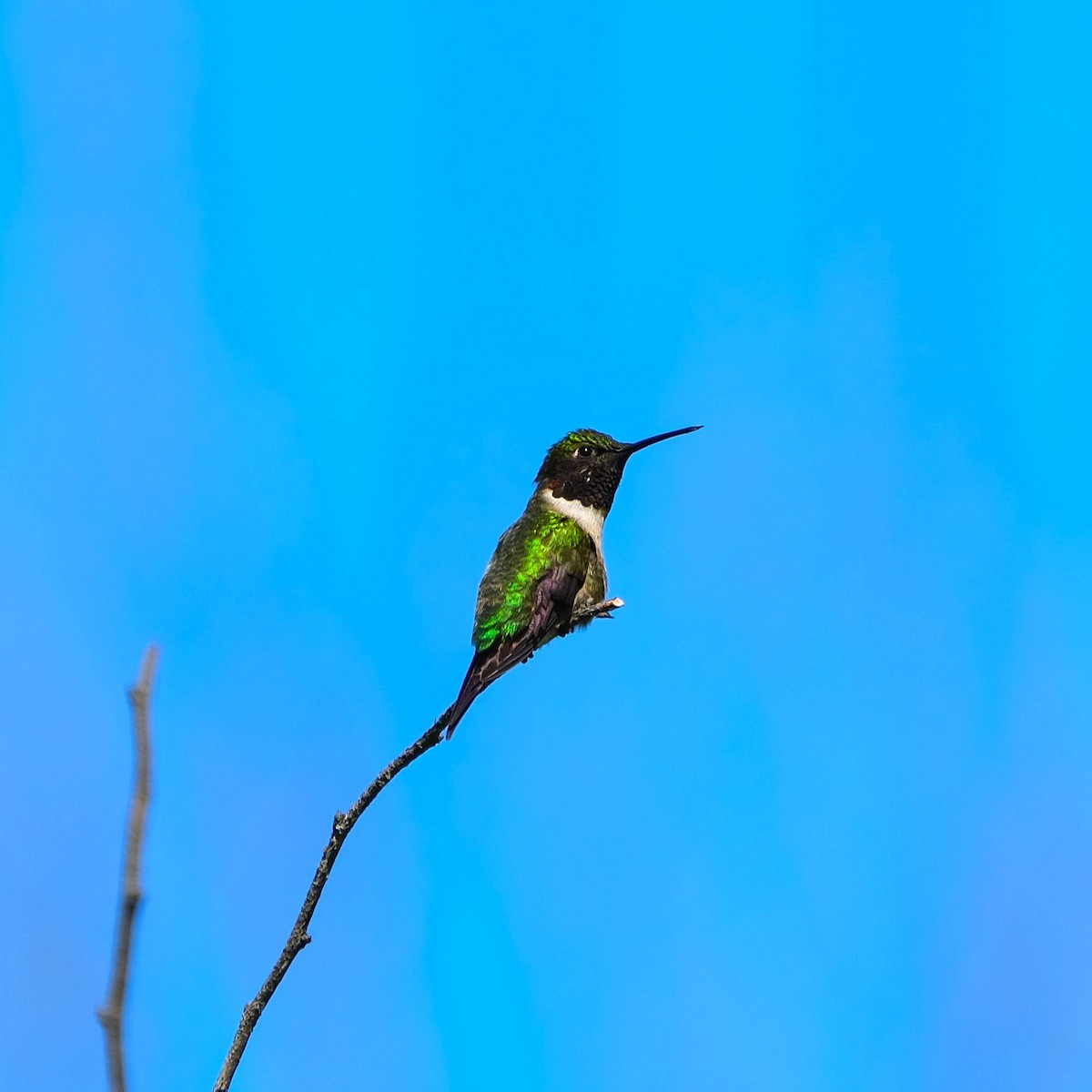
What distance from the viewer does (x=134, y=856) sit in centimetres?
152

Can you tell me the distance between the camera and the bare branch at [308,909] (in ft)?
7.25

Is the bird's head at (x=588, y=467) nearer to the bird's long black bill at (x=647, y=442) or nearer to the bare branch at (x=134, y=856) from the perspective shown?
the bird's long black bill at (x=647, y=442)

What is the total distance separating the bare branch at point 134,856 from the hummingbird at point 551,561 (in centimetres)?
390

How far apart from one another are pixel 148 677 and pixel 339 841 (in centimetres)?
116

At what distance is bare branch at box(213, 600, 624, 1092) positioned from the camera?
87.0 inches

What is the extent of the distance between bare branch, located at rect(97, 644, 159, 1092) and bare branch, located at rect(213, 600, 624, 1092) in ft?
1.86

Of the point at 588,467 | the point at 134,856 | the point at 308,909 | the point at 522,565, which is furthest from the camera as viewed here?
the point at 588,467

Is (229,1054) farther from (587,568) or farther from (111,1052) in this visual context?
(587,568)

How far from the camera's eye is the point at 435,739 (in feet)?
10.8

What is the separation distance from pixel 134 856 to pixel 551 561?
18.6 feet

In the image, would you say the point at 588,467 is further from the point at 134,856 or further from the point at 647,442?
the point at 134,856

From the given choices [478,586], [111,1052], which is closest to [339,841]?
[111,1052]

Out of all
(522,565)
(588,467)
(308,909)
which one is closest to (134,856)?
(308,909)

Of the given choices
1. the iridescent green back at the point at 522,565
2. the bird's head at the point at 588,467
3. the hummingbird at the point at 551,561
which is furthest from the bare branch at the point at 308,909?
the bird's head at the point at 588,467
